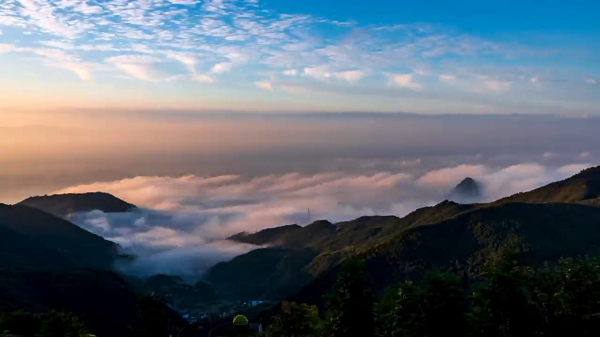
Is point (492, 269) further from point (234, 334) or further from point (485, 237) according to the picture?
point (485, 237)

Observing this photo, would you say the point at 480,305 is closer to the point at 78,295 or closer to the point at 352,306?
the point at 352,306

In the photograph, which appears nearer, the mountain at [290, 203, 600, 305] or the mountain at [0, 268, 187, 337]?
the mountain at [0, 268, 187, 337]

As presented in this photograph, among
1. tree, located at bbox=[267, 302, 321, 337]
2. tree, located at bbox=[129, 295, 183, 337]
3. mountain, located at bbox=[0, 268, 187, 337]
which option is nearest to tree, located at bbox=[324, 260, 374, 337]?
tree, located at bbox=[267, 302, 321, 337]

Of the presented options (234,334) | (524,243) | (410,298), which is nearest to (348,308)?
(410,298)

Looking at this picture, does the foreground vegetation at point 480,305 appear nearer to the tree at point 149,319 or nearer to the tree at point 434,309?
the tree at point 434,309

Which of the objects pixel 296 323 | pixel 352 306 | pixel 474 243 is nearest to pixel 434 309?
pixel 352 306

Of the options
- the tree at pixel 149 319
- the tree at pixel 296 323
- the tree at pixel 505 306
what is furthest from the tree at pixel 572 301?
the tree at pixel 149 319

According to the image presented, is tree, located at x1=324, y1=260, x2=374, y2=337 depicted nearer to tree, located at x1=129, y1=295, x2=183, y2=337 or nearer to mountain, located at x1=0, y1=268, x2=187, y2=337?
tree, located at x1=129, y1=295, x2=183, y2=337
